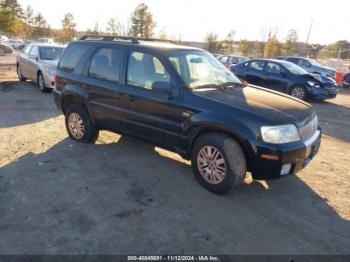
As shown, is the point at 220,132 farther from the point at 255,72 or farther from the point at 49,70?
the point at 255,72

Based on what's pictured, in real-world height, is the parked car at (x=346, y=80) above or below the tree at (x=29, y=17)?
below

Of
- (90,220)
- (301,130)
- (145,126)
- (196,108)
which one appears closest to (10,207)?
(90,220)

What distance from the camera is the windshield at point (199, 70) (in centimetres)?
474

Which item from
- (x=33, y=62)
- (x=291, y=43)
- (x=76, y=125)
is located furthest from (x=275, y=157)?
(x=291, y=43)

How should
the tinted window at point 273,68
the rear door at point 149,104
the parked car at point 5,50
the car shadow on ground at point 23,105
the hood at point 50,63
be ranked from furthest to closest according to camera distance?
1. the parked car at point 5,50
2. the tinted window at point 273,68
3. the hood at point 50,63
4. the car shadow on ground at point 23,105
5. the rear door at point 149,104

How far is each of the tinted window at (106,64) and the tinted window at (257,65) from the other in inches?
358

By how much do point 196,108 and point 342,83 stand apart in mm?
18345

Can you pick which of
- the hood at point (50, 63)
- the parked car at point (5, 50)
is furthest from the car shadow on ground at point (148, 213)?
the parked car at point (5, 50)

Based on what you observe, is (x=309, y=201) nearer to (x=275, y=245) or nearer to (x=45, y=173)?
(x=275, y=245)

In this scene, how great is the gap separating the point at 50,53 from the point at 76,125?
21.7 ft

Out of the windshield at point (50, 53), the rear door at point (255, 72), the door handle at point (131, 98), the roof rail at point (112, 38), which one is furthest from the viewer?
the rear door at point (255, 72)

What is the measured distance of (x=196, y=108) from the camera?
14.5ft

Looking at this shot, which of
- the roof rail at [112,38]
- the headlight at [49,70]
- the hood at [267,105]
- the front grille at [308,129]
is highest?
the roof rail at [112,38]

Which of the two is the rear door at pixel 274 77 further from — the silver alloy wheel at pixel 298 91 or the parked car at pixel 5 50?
the parked car at pixel 5 50
